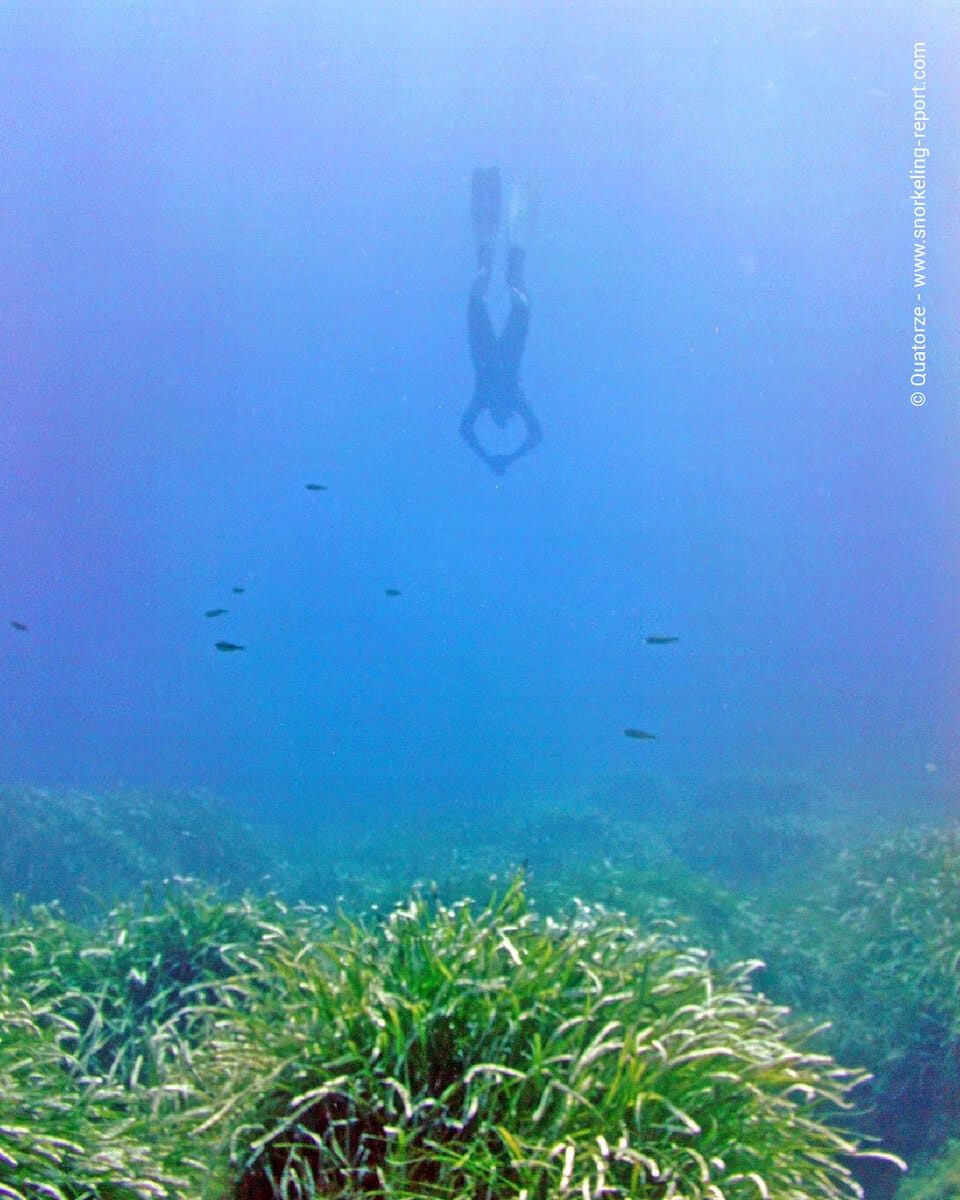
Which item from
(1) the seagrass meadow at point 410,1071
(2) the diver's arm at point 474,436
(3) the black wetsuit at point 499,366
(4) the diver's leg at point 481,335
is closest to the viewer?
(1) the seagrass meadow at point 410,1071

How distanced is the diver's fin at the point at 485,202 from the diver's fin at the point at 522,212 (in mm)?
3363

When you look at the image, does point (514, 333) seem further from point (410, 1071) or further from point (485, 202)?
point (410, 1071)

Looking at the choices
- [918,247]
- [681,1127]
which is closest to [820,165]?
[918,247]

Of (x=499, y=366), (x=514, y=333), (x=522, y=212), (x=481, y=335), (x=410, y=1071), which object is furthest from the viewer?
(x=522, y=212)

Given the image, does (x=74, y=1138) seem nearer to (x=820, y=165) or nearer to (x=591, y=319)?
(x=820, y=165)

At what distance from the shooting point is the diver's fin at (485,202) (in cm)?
2167

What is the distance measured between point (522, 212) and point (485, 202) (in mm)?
5509

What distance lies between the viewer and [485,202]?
21875 millimetres

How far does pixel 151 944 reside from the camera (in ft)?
16.1

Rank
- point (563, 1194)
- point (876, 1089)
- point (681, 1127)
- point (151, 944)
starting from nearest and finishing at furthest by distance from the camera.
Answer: point (563, 1194)
point (681, 1127)
point (151, 944)
point (876, 1089)

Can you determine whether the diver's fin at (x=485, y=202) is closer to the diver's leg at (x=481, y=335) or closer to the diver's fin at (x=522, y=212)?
the diver's fin at (x=522, y=212)

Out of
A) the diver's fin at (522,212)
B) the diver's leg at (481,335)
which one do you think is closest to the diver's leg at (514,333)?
the diver's leg at (481,335)

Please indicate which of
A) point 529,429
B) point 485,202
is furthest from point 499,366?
point 485,202

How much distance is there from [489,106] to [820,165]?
43.2ft
